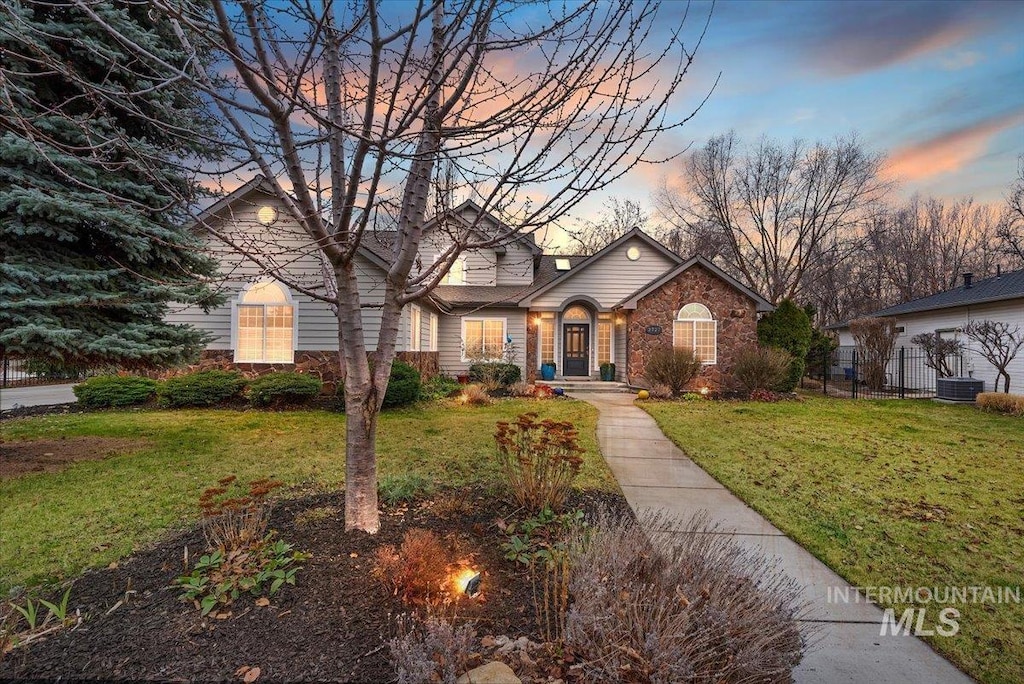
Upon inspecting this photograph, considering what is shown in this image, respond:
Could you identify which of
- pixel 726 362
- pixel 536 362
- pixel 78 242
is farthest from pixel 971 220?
pixel 78 242

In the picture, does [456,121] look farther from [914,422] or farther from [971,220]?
[971,220]

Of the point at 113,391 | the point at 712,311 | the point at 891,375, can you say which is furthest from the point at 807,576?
the point at 891,375

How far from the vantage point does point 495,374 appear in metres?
15.4

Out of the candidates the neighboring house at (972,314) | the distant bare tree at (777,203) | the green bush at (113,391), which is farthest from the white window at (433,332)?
the distant bare tree at (777,203)

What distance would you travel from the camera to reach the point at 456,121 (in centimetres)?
321

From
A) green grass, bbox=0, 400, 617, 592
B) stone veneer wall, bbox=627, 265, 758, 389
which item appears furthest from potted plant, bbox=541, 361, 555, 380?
green grass, bbox=0, 400, 617, 592

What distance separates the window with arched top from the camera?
18.8m

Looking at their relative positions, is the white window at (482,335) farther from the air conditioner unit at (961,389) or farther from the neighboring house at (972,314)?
the neighboring house at (972,314)

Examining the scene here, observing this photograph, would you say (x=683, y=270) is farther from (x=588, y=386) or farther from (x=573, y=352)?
(x=588, y=386)

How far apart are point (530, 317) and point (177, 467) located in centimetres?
1338

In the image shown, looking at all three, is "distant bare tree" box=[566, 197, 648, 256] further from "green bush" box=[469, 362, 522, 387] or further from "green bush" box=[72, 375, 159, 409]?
"green bush" box=[72, 375, 159, 409]

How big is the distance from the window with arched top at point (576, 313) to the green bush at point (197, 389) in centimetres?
1194

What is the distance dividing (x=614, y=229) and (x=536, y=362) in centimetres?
1609

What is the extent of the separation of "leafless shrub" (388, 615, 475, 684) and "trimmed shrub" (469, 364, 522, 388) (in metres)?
12.5
